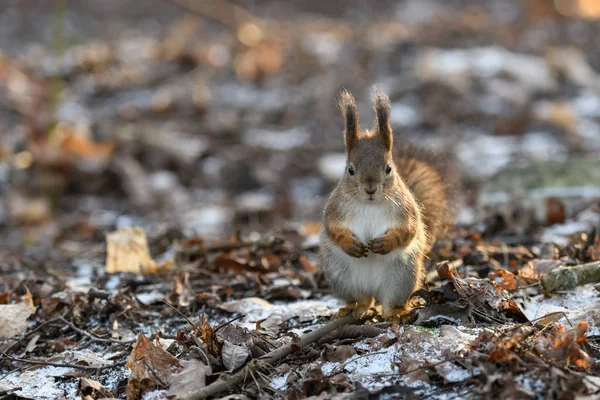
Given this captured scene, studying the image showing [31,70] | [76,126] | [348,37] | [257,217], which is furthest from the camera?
[348,37]

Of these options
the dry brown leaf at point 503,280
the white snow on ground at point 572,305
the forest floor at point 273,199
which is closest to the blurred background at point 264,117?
the forest floor at point 273,199

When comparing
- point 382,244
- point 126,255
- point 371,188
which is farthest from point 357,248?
point 126,255

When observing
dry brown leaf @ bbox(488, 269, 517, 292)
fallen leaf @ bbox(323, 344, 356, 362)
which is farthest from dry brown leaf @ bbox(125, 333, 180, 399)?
dry brown leaf @ bbox(488, 269, 517, 292)

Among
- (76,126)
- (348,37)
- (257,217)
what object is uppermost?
(348,37)

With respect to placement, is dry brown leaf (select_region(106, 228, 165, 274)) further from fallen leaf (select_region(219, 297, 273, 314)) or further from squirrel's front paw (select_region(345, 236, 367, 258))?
squirrel's front paw (select_region(345, 236, 367, 258))

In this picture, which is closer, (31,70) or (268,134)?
(268,134)

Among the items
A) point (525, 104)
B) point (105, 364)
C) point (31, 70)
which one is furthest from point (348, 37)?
point (105, 364)

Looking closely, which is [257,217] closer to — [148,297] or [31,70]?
[148,297]

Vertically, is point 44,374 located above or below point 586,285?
below
